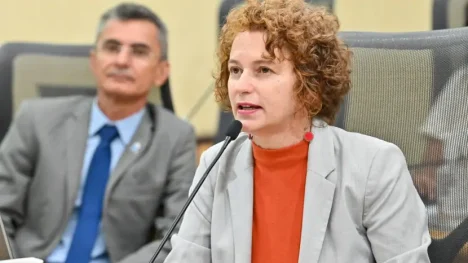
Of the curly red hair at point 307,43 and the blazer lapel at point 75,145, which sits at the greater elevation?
the curly red hair at point 307,43

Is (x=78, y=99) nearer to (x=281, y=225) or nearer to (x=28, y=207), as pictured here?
(x=28, y=207)

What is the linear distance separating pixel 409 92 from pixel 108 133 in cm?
104

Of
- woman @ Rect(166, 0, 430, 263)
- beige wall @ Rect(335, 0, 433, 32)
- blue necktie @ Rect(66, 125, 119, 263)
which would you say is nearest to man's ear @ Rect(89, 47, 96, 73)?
blue necktie @ Rect(66, 125, 119, 263)

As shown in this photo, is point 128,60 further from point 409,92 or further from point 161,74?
point 409,92

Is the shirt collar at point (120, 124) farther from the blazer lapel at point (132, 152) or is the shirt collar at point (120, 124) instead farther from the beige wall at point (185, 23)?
the beige wall at point (185, 23)

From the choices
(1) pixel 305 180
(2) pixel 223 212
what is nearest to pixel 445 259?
(1) pixel 305 180

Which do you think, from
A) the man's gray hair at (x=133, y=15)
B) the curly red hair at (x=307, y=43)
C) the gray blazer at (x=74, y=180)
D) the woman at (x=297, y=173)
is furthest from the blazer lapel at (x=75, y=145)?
the curly red hair at (x=307, y=43)

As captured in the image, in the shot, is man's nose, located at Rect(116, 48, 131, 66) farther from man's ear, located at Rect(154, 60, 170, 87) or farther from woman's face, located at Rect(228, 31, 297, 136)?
woman's face, located at Rect(228, 31, 297, 136)

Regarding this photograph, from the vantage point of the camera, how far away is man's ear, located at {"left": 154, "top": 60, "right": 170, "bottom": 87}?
8.00 ft

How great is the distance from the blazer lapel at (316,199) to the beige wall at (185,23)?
214 centimetres

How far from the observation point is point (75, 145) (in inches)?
89.9

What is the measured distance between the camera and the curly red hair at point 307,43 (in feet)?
4.74

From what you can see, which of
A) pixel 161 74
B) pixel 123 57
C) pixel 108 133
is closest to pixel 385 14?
pixel 161 74

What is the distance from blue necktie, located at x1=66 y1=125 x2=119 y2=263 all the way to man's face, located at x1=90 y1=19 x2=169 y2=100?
5.8 inches
